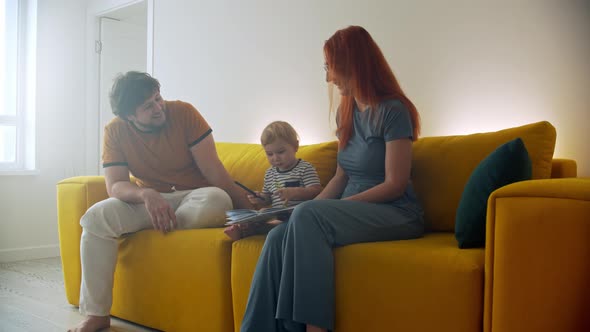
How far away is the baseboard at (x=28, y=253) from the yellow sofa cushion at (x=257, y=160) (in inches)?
83.8

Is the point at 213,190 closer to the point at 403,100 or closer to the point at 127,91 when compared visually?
the point at 127,91

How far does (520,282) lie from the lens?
1.37 metres

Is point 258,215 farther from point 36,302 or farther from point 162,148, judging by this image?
point 36,302

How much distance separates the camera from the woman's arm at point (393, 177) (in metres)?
1.91

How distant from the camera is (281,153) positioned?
2.50m

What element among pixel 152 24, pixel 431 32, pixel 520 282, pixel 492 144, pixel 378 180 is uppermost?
pixel 152 24

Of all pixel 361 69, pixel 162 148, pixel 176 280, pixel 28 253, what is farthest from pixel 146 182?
pixel 28 253

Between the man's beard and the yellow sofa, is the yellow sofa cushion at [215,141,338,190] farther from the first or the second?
the man's beard

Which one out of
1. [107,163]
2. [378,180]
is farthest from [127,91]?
[378,180]

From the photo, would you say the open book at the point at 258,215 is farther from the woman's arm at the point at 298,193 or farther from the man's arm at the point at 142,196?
the man's arm at the point at 142,196

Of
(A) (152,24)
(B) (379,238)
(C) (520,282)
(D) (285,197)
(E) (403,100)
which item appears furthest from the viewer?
(A) (152,24)

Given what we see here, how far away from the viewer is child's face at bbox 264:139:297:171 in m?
2.49

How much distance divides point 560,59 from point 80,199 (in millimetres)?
2184

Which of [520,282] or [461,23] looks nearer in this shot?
[520,282]
